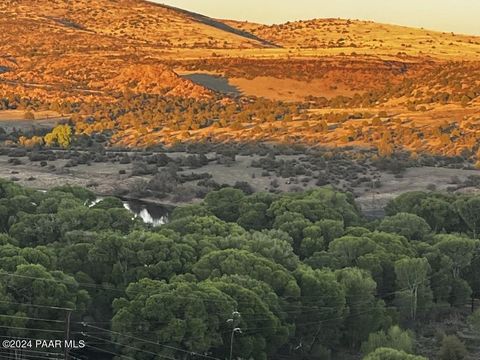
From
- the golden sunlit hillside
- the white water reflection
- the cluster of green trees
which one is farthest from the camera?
the golden sunlit hillside

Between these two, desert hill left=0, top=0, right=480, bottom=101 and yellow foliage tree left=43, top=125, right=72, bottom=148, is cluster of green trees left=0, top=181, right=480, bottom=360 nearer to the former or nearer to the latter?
yellow foliage tree left=43, top=125, right=72, bottom=148

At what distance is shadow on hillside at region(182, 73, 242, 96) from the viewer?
15525 cm

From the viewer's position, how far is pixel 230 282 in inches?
1463

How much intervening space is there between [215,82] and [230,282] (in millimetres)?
123103

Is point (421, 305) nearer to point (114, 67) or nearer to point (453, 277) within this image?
point (453, 277)

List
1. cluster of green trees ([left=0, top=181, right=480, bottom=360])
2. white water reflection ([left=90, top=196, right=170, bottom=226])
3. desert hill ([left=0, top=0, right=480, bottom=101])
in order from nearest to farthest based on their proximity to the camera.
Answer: cluster of green trees ([left=0, top=181, right=480, bottom=360])
white water reflection ([left=90, top=196, right=170, bottom=226])
desert hill ([left=0, top=0, right=480, bottom=101])

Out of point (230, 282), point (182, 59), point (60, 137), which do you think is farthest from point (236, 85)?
point (230, 282)

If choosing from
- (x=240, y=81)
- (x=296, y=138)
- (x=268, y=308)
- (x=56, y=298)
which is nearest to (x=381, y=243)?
(x=268, y=308)

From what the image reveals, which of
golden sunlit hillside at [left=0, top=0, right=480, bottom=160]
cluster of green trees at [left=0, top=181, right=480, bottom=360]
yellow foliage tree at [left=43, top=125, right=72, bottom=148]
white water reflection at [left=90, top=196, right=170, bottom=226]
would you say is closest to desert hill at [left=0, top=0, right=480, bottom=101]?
golden sunlit hillside at [left=0, top=0, right=480, bottom=160]

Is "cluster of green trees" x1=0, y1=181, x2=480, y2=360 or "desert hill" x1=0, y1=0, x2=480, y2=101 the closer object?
"cluster of green trees" x1=0, y1=181, x2=480, y2=360

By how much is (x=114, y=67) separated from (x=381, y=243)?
412ft

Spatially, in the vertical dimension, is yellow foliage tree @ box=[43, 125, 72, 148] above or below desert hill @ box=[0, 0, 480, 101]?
below

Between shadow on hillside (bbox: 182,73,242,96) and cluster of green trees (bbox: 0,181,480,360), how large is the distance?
320 feet

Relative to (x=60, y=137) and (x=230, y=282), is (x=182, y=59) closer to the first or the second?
(x=60, y=137)
